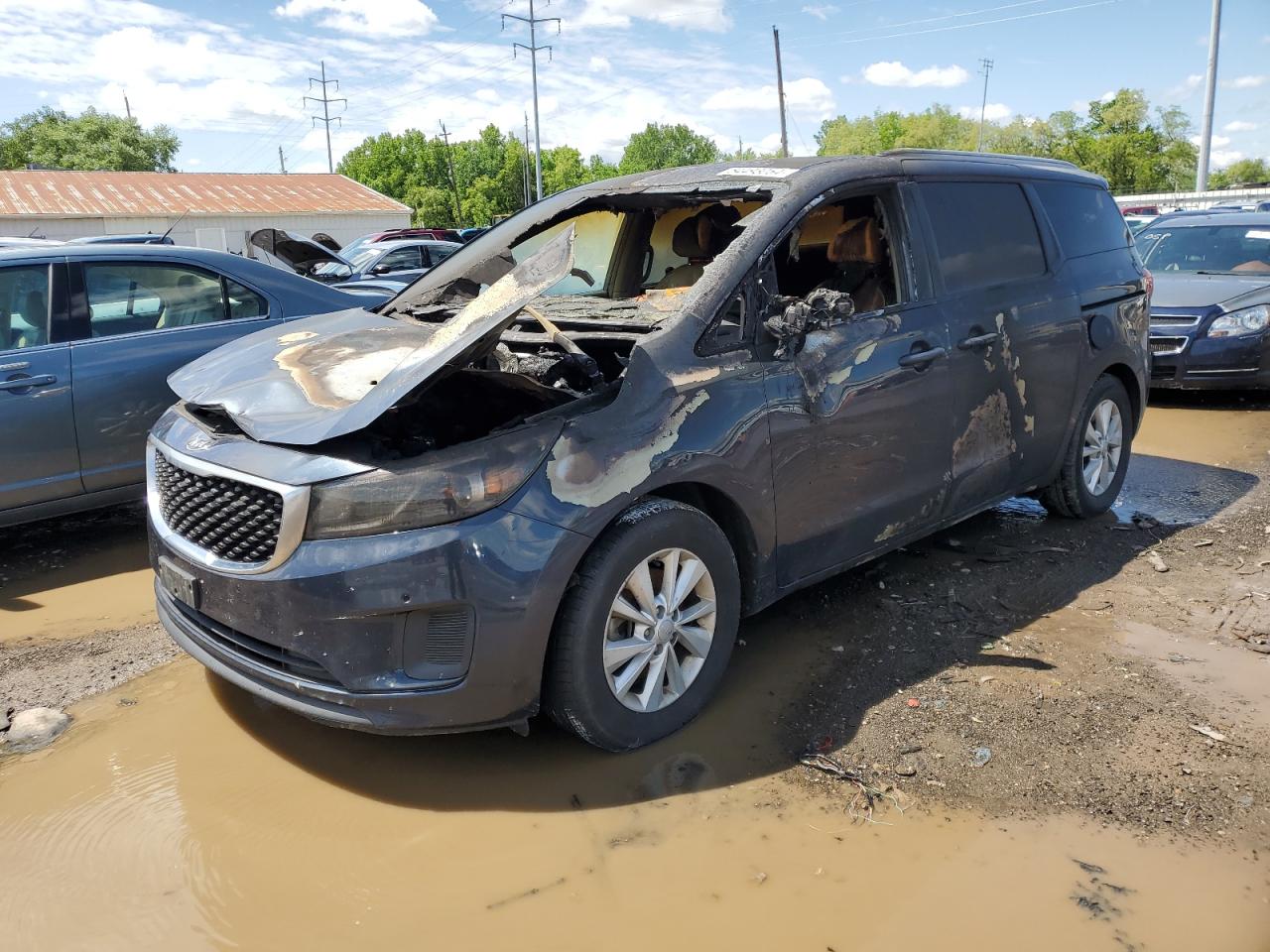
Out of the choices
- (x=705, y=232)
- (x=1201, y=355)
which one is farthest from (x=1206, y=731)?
(x=1201, y=355)

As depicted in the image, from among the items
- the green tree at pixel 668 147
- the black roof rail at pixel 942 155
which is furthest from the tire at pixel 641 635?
the green tree at pixel 668 147

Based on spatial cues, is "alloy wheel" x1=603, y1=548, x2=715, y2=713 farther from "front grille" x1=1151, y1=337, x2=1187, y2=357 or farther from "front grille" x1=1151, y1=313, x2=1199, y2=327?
"front grille" x1=1151, y1=313, x2=1199, y2=327

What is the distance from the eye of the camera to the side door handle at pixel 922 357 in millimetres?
3889

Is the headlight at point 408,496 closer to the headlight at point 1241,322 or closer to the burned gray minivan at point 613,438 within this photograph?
the burned gray minivan at point 613,438

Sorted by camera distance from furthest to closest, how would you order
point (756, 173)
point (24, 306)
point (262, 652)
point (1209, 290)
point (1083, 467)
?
point (1209, 290), point (1083, 467), point (24, 306), point (756, 173), point (262, 652)

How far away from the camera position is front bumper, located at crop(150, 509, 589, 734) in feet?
8.75

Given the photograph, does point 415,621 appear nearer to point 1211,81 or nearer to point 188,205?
point 1211,81

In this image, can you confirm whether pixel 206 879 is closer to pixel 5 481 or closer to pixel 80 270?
pixel 5 481

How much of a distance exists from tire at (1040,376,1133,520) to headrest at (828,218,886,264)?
1692 millimetres

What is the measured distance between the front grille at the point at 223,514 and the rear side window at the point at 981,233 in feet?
9.71

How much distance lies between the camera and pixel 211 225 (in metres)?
40.7

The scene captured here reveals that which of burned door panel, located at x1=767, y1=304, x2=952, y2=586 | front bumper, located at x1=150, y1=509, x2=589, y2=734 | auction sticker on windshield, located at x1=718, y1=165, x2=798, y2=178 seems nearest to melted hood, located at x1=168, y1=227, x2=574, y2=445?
front bumper, located at x1=150, y1=509, x2=589, y2=734

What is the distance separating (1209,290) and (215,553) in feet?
29.8

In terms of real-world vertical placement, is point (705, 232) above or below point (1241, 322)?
above
